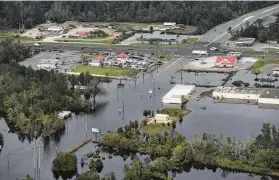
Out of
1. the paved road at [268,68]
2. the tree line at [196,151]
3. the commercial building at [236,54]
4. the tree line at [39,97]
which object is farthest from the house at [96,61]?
the tree line at [196,151]

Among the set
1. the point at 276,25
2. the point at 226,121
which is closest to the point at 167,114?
the point at 226,121

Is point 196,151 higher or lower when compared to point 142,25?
lower

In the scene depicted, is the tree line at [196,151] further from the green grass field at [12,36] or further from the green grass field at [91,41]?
the green grass field at [12,36]

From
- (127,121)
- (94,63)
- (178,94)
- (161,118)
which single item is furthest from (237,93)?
(94,63)

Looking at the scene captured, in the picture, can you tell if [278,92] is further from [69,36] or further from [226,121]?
[69,36]

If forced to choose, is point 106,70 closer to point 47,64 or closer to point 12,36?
point 47,64

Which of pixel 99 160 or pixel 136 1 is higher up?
pixel 136 1

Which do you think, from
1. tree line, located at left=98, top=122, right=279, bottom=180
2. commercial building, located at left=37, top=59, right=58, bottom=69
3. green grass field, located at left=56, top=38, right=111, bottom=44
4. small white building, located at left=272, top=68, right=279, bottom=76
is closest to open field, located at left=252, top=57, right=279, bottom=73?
small white building, located at left=272, top=68, right=279, bottom=76

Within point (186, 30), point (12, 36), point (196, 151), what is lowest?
point (196, 151)
